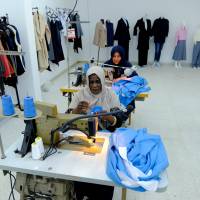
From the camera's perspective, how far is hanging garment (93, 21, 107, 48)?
615 cm

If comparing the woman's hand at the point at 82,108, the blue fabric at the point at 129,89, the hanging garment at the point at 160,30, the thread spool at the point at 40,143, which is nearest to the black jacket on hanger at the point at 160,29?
the hanging garment at the point at 160,30

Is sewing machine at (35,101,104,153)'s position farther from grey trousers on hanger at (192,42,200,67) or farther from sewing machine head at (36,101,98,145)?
grey trousers on hanger at (192,42,200,67)

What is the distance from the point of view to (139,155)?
4.03 ft

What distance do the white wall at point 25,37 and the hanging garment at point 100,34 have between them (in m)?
2.91

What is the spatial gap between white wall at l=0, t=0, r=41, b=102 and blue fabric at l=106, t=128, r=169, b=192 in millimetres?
2496

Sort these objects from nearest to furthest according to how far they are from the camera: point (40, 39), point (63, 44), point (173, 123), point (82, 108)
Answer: point (82, 108) < point (173, 123) < point (40, 39) < point (63, 44)

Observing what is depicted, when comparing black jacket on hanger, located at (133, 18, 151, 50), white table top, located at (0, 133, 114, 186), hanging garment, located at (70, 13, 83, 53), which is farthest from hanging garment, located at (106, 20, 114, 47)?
white table top, located at (0, 133, 114, 186)

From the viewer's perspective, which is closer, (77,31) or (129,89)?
(129,89)

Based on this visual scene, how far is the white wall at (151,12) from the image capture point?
6.29 m

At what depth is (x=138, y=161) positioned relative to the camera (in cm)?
121

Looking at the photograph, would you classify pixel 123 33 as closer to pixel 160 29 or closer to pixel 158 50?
pixel 160 29

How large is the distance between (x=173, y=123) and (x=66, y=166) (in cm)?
243

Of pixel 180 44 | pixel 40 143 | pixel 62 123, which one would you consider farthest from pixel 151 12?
pixel 40 143

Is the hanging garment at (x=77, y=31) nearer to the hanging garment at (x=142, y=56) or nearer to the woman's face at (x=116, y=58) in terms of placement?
the hanging garment at (x=142, y=56)
